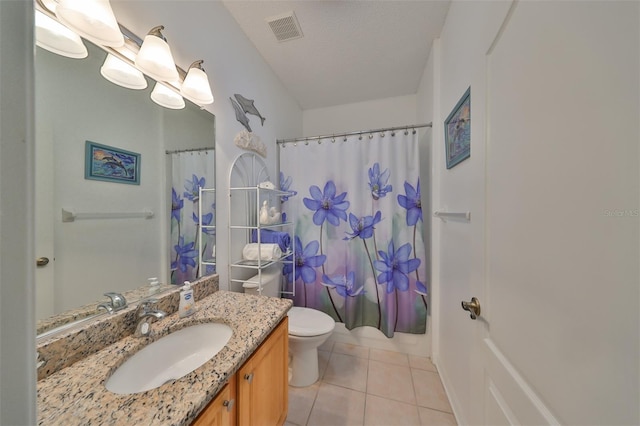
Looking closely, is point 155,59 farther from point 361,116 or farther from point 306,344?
point 361,116

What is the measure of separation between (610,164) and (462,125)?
0.85 m

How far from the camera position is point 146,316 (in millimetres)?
782

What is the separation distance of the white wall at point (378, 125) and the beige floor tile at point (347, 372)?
0.65 ft

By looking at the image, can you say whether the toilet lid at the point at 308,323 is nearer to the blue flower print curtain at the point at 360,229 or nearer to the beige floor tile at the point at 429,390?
the blue flower print curtain at the point at 360,229

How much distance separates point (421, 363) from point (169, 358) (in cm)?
177

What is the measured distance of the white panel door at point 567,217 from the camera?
358 millimetres

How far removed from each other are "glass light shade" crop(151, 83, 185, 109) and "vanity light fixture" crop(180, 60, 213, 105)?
0.13 ft

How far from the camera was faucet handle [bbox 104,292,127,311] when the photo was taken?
761mm

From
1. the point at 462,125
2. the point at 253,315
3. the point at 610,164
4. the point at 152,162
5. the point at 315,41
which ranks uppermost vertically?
the point at 315,41

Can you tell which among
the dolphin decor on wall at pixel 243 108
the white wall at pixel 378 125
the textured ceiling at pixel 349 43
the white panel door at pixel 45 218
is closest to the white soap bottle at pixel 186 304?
the white panel door at pixel 45 218

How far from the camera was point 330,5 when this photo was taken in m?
1.29

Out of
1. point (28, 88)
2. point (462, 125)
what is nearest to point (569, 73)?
point (462, 125)

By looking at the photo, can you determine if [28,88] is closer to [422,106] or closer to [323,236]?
[323,236]

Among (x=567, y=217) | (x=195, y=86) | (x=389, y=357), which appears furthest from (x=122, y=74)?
(x=389, y=357)
